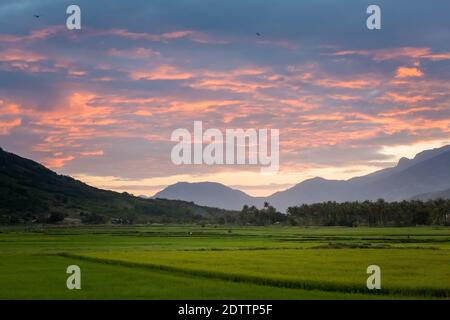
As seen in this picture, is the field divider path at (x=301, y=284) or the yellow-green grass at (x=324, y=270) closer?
the field divider path at (x=301, y=284)

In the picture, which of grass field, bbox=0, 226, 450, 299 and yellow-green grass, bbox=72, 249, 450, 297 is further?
yellow-green grass, bbox=72, 249, 450, 297

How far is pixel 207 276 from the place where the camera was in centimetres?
3697

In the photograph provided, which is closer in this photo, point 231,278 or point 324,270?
point 231,278

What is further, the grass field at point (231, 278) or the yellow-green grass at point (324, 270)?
the yellow-green grass at point (324, 270)

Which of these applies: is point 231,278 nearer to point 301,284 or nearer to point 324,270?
point 301,284

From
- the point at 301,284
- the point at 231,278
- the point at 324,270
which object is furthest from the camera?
the point at 324,270

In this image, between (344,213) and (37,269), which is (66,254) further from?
(344,213)

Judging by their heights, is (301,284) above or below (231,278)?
above

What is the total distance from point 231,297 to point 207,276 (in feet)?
34.3

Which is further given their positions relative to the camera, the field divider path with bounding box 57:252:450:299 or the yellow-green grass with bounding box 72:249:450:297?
the yellow-green grass with bounding box 72:249:450:297

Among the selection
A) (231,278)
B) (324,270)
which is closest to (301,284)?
(231,278)
